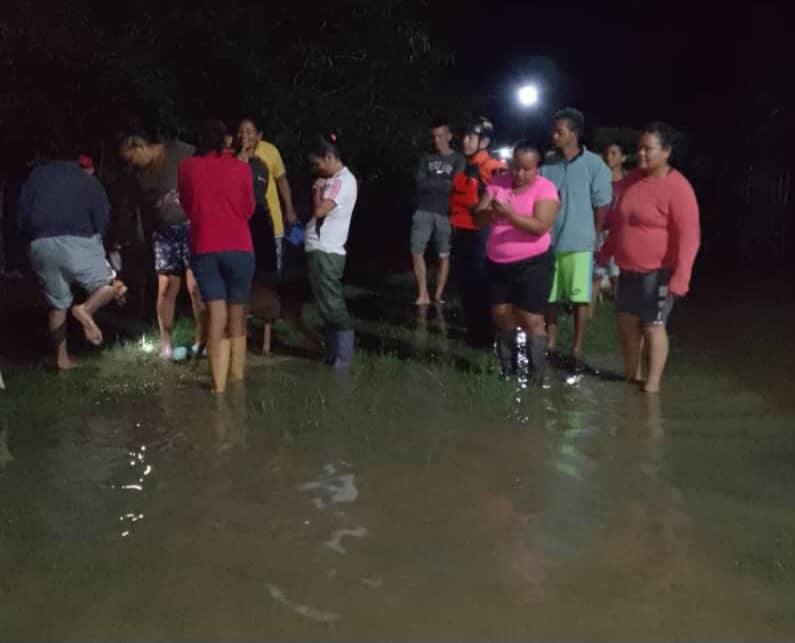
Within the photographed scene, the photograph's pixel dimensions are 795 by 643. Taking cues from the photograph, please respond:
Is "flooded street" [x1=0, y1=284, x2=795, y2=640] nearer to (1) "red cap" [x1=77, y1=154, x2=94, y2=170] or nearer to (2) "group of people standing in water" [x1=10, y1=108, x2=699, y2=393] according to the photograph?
(2) "group of people standing in water" [x1=10, y1=108, x2=699, y2=393]

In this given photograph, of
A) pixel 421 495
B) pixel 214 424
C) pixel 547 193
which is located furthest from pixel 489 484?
pixel 547 193

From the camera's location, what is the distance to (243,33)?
38.4 ft

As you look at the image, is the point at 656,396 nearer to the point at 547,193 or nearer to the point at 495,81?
the point at 547,193

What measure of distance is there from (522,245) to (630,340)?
106cm

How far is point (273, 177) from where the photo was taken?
9219mm

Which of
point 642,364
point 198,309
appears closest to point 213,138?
point 198,309

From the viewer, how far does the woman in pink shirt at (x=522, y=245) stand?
Answer: 25.0 feet

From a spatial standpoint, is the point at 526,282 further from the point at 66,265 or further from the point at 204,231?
the point at 66,265

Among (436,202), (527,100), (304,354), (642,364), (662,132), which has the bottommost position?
(304,354)

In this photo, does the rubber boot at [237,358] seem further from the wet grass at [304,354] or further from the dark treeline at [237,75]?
the dark treeline at [237,75]

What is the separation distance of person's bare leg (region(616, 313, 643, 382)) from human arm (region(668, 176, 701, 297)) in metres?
0.55

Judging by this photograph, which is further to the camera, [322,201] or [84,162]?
[84,162]

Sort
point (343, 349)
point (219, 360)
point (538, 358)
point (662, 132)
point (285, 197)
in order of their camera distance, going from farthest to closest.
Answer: point (285, 197) < point (343, 349) < point (538, 358) < point (219, 360) < point (662, 132)

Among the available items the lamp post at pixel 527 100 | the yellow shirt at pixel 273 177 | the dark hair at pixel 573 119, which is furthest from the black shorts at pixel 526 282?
the lamp post at pixel 527 100
